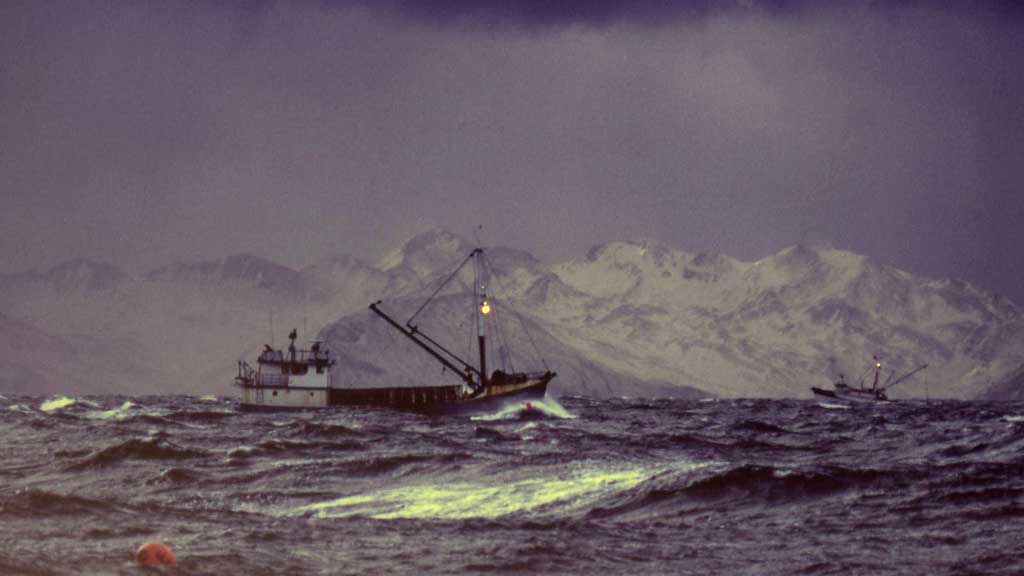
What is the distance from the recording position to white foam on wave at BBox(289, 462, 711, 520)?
30969 millimetres

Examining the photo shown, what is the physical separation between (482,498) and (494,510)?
8.63 feet

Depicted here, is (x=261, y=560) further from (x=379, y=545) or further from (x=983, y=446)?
(x=983, y=446)

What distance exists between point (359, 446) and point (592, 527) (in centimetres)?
2981

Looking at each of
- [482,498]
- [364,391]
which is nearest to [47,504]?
[482,498]

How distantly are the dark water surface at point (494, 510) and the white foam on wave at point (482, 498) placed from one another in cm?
11

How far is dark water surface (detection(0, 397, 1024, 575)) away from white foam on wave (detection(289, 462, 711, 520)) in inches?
4.4

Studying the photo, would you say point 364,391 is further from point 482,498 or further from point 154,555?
point 154,555

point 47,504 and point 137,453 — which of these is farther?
point 137,453

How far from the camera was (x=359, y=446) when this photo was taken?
56531 mm

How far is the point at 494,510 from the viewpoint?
3169 centimetres

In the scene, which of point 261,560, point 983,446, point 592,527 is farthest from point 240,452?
point 983,446

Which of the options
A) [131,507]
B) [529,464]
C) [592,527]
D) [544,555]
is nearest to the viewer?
[544,555]

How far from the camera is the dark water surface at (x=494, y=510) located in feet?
Answer: 75.0

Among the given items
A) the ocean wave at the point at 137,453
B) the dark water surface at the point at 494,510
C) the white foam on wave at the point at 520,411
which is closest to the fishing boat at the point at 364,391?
the white foam on wave at the point at 520,411
